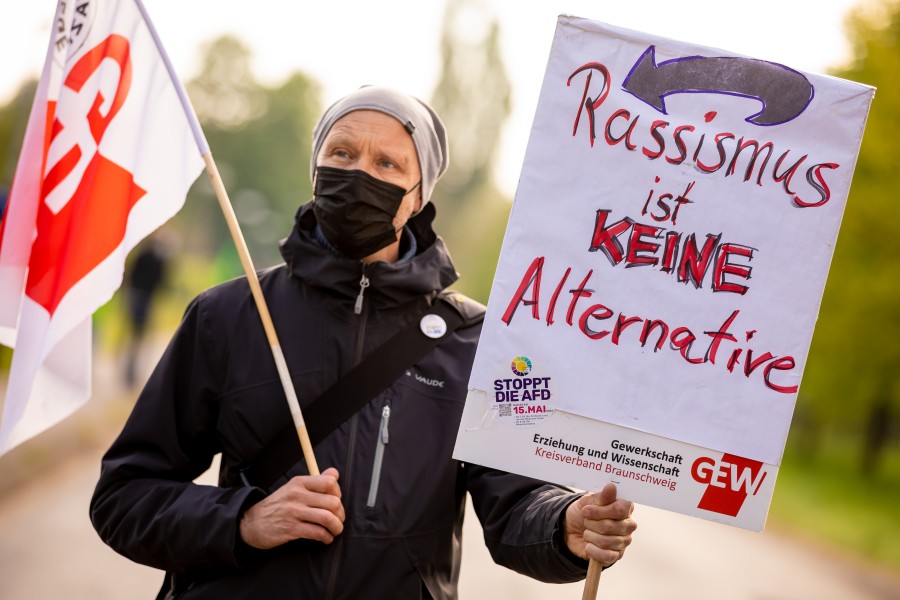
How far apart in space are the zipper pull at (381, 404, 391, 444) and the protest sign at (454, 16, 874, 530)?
10.0 inches

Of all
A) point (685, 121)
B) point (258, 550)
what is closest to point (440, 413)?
point (258, 550)

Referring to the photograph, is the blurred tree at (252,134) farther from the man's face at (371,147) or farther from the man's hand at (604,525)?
the man's hand at (604,525)

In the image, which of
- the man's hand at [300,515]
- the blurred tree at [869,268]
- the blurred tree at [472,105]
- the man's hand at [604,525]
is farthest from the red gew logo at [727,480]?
the blurred tree at [472,105]

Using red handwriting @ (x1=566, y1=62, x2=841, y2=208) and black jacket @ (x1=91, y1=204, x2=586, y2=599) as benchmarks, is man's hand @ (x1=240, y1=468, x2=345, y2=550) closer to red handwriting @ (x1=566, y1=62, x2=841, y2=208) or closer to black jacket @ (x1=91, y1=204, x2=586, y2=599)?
black jacket @ (x1=91, y1=204, x2=586, y2=599)

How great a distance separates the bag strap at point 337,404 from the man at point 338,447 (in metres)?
0.02

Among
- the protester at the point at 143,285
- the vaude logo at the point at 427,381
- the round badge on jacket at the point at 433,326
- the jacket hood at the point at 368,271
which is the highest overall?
the protester at the point at 143,285

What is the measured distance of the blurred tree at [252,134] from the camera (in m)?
72.1

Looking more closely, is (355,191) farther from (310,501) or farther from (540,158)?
(310,501)

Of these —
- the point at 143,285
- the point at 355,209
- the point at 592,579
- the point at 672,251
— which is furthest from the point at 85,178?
the point at 143,285

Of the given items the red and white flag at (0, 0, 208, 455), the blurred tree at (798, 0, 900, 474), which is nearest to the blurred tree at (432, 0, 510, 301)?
the blurred tree at (798, 0, 900, 474)

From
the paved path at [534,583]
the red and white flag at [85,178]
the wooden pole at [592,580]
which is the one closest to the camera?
the wooden pole at [592,580]

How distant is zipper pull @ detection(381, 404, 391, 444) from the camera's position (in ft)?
9.73

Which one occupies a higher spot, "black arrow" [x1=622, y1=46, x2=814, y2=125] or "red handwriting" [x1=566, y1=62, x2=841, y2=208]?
"black arrow" [x1=622, y1=46, x2=814, y2=125]

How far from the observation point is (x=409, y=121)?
323 centimetres
